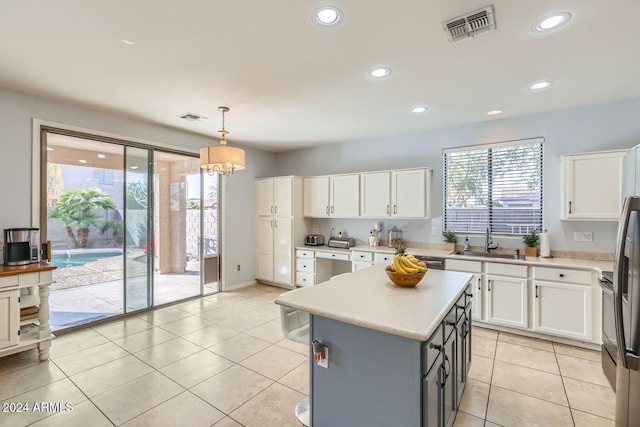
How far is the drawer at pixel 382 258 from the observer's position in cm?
431

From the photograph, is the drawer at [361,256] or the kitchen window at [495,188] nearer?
the kitchen window at [495,188]

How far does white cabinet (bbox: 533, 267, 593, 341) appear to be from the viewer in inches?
121

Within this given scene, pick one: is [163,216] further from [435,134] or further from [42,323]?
[435,134]

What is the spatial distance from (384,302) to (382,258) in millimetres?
2674

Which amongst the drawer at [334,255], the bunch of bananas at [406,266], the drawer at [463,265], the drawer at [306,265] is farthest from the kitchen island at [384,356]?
the drawer at [306,265]

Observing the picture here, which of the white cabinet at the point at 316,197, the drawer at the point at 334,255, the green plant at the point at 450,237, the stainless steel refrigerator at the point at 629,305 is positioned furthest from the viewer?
the white cabinet at the point at 316,197

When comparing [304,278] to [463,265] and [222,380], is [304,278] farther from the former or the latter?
[222,380]

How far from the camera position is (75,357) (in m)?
2.97

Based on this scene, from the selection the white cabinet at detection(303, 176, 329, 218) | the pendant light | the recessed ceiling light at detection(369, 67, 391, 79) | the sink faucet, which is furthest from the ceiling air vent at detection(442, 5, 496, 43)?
the white cabinet at detection(303, 176, 329, 218)

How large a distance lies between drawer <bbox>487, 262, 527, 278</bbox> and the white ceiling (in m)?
1.88

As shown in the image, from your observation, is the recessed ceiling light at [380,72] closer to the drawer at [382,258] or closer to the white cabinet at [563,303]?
the drawer at [382,258]

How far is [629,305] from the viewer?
57.7 inches

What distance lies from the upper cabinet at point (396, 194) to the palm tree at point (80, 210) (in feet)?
12.1

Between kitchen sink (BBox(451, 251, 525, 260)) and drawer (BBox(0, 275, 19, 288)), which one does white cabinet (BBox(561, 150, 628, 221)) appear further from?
drawer (BBox(0, 275, 19, 288))
